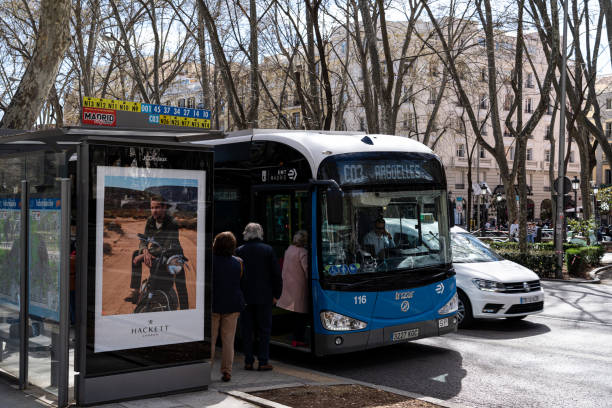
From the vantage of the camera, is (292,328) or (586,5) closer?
(292,328)

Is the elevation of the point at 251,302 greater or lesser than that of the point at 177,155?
lesser

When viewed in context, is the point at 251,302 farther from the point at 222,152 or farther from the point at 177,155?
the point at 222,152

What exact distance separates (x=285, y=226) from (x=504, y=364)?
3253 millimetres

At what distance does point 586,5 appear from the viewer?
72.4 ft

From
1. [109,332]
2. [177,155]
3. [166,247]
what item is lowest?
[109,332]

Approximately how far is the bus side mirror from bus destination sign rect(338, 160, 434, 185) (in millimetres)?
659

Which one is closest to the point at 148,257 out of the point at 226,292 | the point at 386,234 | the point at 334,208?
the point at 226,292

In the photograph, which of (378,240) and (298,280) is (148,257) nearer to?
(298,280)

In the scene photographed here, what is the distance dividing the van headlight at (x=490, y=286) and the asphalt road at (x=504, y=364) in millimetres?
695

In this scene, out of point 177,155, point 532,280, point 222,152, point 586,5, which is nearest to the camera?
point 177,155

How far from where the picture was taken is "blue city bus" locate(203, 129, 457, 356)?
849 centimetres

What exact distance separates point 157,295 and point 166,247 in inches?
17.9

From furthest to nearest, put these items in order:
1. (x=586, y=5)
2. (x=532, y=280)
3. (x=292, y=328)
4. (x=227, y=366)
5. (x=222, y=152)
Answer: (x=586, y=5)
(x=532, y=280)
(x=222, y=152)
(x=292, y=328)
(x=227, y=366)

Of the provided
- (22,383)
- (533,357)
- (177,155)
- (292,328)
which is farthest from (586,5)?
(22,383)
